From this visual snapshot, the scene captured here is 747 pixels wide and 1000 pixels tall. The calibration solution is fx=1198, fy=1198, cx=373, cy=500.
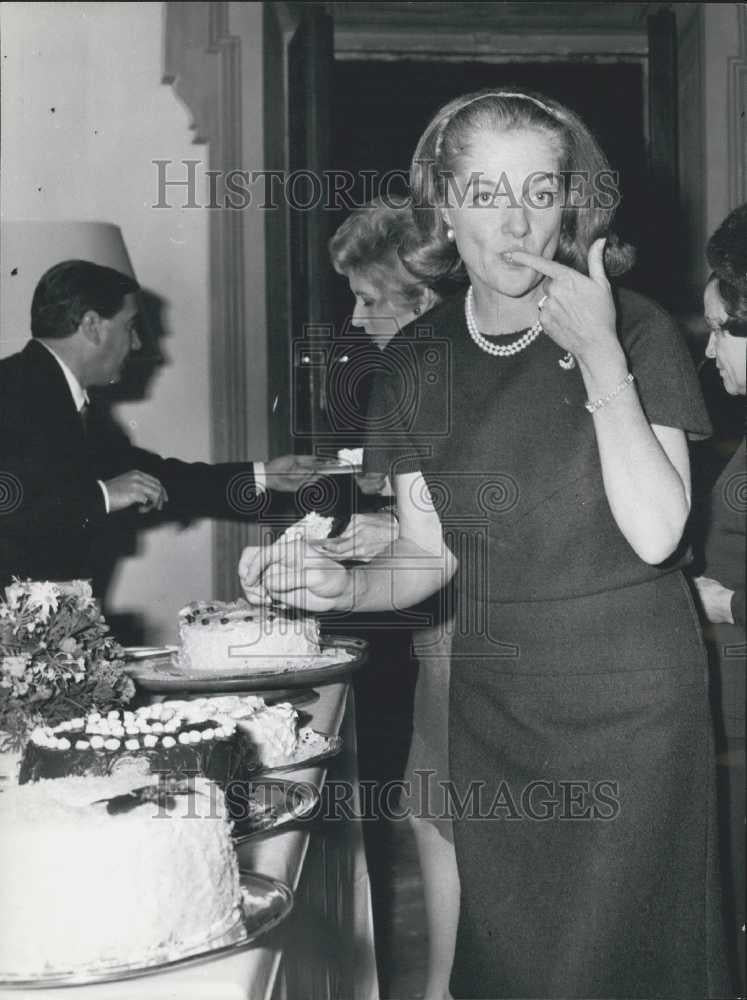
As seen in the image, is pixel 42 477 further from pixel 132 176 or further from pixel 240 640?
pixel 132 176

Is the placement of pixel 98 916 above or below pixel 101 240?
below

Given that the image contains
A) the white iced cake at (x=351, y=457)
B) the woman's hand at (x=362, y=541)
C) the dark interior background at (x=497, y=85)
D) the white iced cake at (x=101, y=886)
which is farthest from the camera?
the dark interior background at (x=497, y=85)

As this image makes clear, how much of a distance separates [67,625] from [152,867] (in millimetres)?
573

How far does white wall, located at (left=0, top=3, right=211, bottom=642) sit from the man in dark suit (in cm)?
60

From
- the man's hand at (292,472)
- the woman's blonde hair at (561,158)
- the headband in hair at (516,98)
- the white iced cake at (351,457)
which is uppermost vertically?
the headband in hair at (516,98)

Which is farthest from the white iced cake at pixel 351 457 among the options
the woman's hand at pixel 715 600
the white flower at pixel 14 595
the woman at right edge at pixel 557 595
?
the white flower at pixel 14 595

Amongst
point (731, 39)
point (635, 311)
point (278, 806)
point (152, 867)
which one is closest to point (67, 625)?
point (278, 806)

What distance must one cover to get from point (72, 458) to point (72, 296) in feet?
2.13

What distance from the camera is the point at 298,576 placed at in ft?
5.56

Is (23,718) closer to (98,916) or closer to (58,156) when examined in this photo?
(98,916)

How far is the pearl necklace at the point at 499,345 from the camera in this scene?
1.69 metres

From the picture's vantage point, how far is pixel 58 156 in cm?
463

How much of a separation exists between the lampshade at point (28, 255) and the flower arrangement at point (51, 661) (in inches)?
106

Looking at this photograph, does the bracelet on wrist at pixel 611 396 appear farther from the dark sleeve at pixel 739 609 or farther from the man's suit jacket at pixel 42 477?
the man's suit jacket at pixel 42 477
